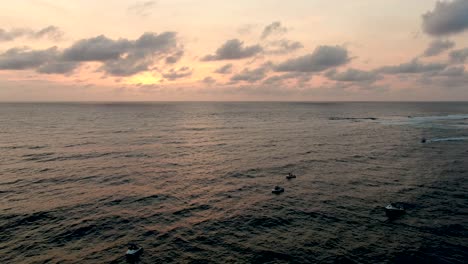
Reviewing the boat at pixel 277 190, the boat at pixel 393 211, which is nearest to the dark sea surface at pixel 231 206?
the boat at pixel 393 211

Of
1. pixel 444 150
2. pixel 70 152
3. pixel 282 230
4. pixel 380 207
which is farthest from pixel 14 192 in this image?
pixel 444 150

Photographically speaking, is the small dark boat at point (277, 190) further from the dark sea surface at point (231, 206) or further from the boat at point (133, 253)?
the boat at point (133, 253)

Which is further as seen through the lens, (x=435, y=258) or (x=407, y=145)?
(x=407, y=145)

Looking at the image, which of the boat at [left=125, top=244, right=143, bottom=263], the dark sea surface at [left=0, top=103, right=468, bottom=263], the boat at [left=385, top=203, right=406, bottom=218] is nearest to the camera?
the boat at [left=125, top=244, right=143, bottom=263]

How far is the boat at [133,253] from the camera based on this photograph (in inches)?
1224

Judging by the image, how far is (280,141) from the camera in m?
107

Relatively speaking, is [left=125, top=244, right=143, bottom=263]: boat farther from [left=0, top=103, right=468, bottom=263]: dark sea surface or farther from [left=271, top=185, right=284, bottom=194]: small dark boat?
[left=271, top=185, right=284, bottom=194]: small dark boat

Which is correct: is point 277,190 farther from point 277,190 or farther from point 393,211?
point 393,211

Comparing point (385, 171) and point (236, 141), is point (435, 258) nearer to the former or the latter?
point (385, 171)

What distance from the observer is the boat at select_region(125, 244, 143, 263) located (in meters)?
31.1

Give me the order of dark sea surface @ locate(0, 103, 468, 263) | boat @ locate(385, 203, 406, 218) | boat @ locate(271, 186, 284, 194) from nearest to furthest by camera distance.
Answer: dark sea surface @ locate(0, 103, 468, 263)
boat @ locate(385, 203, 406, 218)
boat @ locate(271, 186, 284, 194)

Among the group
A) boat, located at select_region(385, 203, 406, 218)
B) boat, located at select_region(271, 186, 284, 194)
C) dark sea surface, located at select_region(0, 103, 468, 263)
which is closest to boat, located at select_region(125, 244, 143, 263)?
dark sea surface, located at select_region(0, 103, 468, 263)

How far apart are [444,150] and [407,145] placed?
11.6 metres

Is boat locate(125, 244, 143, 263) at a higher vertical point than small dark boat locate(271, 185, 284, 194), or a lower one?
lower
